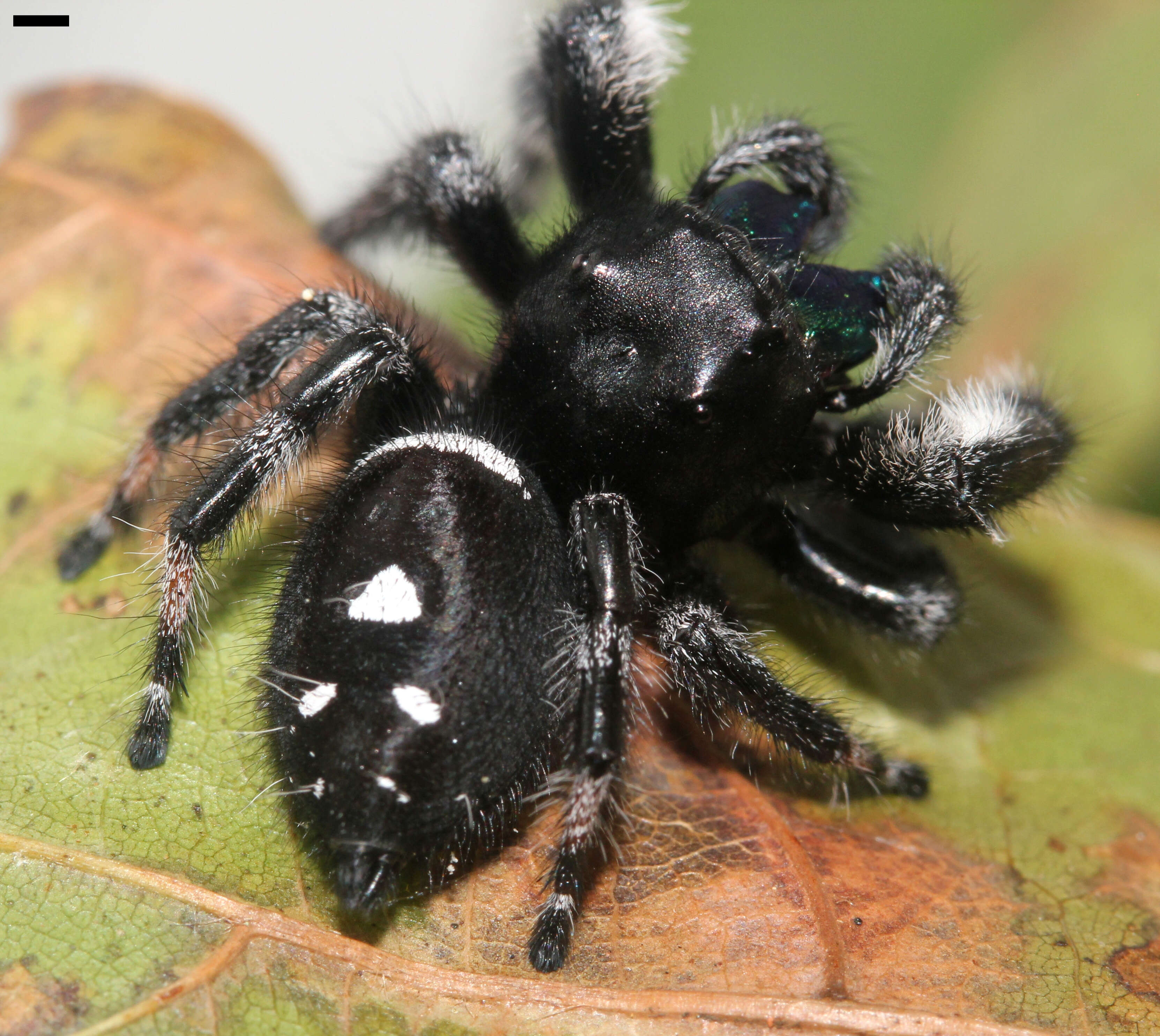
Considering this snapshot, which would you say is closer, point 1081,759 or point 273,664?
point 273,664

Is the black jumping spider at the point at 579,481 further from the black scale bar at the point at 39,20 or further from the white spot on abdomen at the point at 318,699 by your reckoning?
the black scale bar at the point at 39,20

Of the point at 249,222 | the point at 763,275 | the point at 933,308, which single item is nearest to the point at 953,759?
the point at 933,308

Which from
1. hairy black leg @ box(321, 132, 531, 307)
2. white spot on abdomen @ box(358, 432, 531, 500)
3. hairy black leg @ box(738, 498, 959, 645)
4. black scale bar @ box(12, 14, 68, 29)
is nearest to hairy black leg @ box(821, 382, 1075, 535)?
hairy black leg @ box(738, 498, 959, 645)

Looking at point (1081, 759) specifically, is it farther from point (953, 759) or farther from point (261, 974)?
point (261, 974)

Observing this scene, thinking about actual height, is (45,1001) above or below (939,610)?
below

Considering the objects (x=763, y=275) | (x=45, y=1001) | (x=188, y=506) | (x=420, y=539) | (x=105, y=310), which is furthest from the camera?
(x=105, y=310)

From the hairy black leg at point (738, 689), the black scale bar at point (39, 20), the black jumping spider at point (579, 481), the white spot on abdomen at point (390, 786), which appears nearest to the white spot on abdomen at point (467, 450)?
the black jumping spider at point (579, 481)
